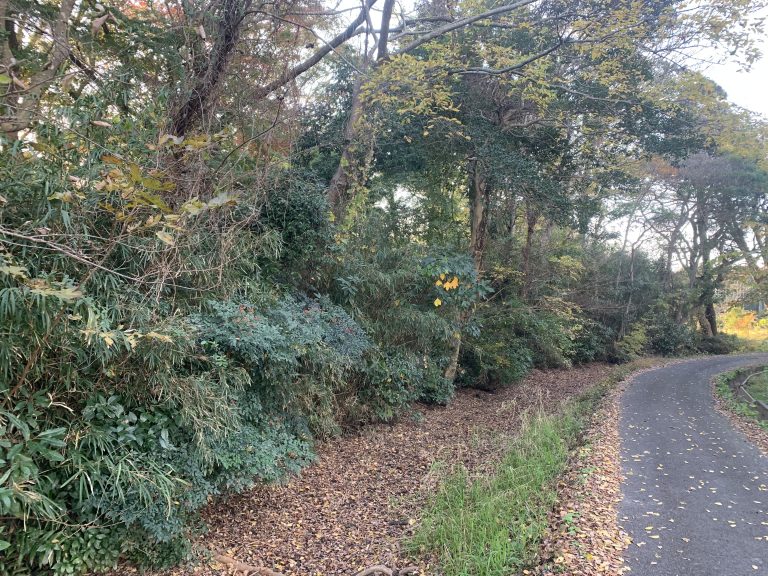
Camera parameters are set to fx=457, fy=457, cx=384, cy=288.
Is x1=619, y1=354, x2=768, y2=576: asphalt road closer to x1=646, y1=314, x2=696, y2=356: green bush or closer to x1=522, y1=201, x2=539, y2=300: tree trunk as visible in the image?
x1=522, y1=201, x2=539, y2=300: tree trunk

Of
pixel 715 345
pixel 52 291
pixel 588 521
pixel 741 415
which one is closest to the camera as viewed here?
pixel 52 291

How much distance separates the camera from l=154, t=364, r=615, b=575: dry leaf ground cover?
3.96 m

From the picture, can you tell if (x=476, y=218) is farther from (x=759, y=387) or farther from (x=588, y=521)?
(x=759, y=387)

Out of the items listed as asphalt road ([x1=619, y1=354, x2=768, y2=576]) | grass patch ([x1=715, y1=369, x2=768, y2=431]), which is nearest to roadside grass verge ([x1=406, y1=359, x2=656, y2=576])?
asphalt road ([x1=619, y1=354, x2=768, y2=576])

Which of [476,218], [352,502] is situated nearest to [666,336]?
[476,218]

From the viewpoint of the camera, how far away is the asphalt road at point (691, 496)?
3.36 m

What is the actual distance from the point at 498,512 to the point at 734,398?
8.94m

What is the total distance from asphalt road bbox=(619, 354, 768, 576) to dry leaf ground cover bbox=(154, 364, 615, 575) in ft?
5.52

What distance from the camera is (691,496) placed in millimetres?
4480

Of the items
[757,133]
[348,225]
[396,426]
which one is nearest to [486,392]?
[396,426]

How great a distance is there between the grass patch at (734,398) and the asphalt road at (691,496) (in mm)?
473

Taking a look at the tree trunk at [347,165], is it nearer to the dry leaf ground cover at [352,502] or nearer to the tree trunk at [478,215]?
the tree trunk at [478,215]

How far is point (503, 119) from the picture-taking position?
9.95 m

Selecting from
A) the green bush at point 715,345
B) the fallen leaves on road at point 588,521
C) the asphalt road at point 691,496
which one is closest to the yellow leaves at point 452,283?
the fallen leaves on road at point 588,521
